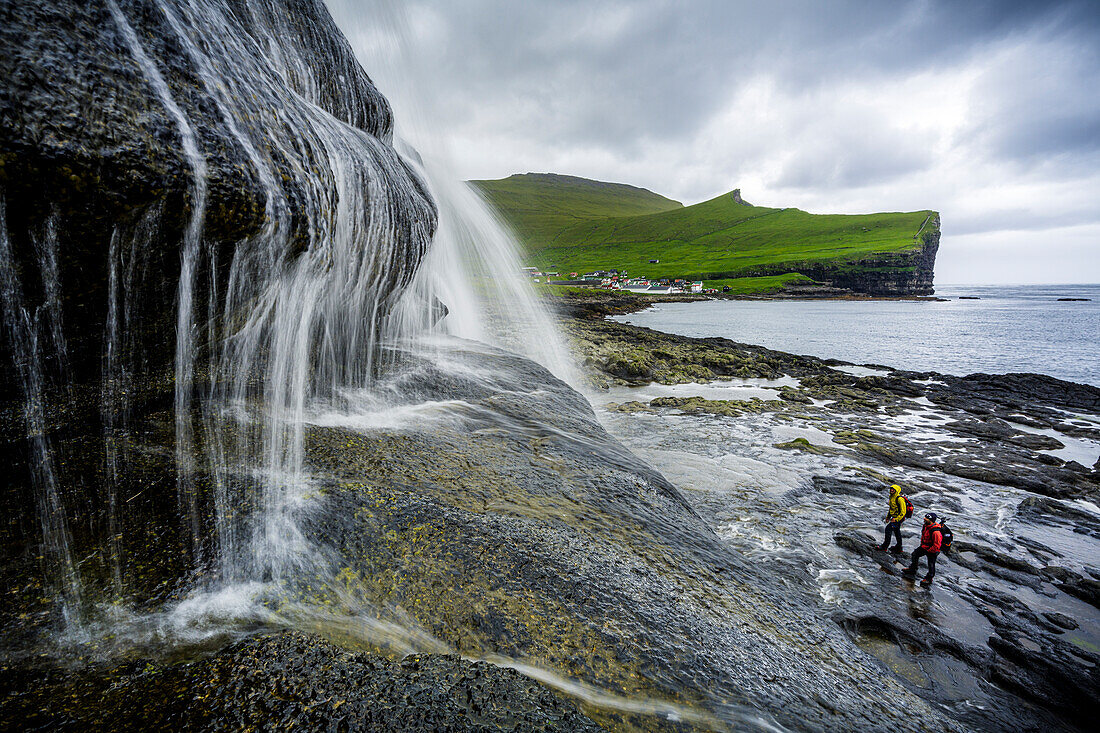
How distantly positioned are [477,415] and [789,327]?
7713 centimetres

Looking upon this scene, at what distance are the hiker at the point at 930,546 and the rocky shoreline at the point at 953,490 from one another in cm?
35

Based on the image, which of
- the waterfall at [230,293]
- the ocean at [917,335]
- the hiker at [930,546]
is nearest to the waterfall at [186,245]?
the waterfall at [230,293]

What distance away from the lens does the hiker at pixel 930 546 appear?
1092cm

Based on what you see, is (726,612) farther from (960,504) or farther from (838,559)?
(960,504)

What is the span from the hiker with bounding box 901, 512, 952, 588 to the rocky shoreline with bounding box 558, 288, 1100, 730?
354 millimetres

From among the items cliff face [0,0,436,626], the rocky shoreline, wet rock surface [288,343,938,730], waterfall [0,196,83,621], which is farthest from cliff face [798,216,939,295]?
waterfall [0,196,83,621]

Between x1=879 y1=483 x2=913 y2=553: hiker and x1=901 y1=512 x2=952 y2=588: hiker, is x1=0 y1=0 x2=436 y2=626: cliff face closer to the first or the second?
x1=901 y1=512 x2=952 y2=588: hiker

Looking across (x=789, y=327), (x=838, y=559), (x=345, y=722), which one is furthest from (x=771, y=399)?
(x=789, y=327)

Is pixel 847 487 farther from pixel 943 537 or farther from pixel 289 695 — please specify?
pixel 289 695

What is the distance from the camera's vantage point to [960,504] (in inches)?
615

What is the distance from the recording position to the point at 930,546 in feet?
36.0

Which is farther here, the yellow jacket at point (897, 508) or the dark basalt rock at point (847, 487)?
the dark basalt rock at point (847, 487)

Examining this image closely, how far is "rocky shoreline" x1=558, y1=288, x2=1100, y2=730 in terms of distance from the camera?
8.61 meters

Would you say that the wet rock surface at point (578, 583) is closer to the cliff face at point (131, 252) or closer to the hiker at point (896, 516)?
the cliff face at point (131, 252)
